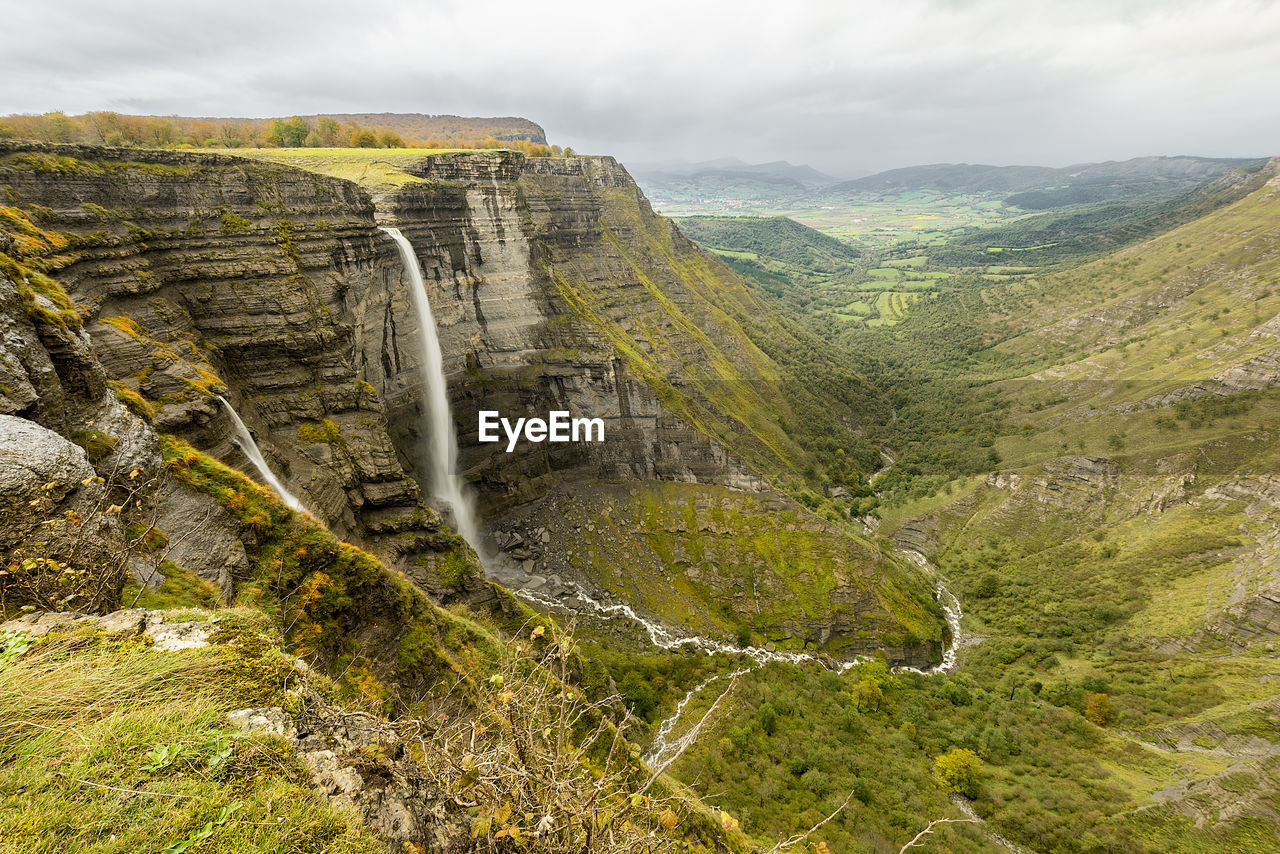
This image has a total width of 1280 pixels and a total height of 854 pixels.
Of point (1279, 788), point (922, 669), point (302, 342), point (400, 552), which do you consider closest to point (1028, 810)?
point (1279, 788)

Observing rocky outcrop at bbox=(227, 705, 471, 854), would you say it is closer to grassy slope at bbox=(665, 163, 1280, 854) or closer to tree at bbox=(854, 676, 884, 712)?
grassy slope at bbox=(665, 163, 1280, 854)

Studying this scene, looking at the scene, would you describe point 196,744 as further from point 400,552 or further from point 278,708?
point 400,552

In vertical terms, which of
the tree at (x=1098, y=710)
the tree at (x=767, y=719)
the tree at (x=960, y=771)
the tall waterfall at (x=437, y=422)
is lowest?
the tree at (x=1098, y=710)

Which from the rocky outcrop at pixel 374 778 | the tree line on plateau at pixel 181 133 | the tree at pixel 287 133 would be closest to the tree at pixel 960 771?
the rocky outcrop at pixel 374 778

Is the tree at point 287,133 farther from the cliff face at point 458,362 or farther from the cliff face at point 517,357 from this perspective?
the cliff face at point 517,357

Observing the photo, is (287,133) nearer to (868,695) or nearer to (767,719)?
(767,719)
